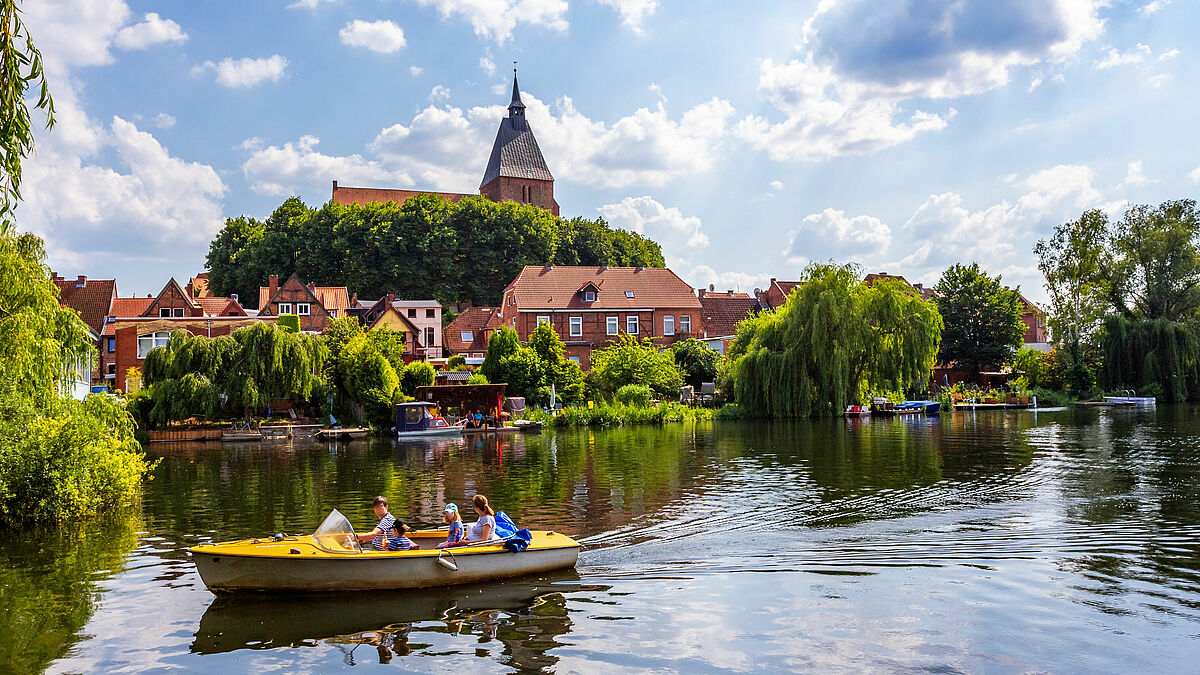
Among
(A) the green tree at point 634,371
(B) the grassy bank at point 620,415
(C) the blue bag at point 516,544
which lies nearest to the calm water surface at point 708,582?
(C) the blue bag at point 516,544

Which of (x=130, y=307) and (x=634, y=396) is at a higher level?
(x=130, y=307)

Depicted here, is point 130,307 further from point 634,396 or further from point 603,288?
point 634,396

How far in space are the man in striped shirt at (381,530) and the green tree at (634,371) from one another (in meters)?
39.9

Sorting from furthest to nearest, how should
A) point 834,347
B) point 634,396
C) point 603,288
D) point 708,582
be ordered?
point 603,288, point 634,396, point 834,347, point 708,582

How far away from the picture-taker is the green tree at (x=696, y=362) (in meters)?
60.2

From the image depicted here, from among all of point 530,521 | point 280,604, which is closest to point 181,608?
point 280,604

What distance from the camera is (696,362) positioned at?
60406 millimetres

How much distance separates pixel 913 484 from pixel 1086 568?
29.4 ft

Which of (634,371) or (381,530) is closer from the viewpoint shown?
(381,530)

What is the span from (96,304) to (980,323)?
62447 millimetres

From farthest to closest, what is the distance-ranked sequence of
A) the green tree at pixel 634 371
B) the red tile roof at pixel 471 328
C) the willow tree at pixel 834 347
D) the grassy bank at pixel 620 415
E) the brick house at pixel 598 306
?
1. the red tile roof at pixel 471 328
2. the brick house at pixel 598 306
3. the green tree at pixel 634 371
4. the grassy bank at pixel 620 415
5. the willow tree at pixel 834 347

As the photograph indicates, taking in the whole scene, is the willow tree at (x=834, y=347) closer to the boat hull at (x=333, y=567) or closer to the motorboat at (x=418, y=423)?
the motorboat at (x=418, y=423)

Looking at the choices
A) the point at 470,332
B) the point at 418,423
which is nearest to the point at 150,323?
the point at 418,423

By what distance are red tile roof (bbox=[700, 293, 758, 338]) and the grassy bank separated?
24552 mm
